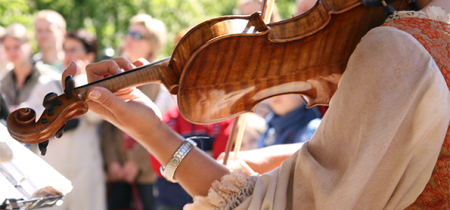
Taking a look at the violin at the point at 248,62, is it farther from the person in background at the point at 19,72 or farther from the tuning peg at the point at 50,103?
the person in background at the point at 19,72

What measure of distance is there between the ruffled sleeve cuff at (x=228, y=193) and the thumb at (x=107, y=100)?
0.98ft

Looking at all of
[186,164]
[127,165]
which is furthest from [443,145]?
[127,165]

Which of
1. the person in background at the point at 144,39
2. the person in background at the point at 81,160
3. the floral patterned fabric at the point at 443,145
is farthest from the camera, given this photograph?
the person in background at the point at 144,39

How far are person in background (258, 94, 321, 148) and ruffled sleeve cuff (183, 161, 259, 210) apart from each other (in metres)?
1.34

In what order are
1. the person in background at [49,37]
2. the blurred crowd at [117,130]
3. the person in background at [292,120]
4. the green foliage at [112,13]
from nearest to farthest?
the person in background at [292,120], the blurred crowd at [117,130], the person in background at [49,37], the green foliage at [112,13]

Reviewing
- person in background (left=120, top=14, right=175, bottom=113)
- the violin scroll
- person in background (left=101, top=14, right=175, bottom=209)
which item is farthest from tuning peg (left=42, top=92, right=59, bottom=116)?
person in background (left=120, top=14, right=175, bottom=113)

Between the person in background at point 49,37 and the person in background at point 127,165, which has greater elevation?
the person in background at point 49,37

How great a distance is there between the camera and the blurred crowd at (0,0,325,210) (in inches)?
105

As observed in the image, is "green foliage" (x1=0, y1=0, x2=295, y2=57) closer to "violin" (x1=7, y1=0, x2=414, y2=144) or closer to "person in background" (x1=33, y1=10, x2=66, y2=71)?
"person in background" (x1=33, y1=10, x2=66, y2=71)

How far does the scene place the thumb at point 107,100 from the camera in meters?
0.99

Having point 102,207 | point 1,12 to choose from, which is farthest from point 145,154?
point 1,12

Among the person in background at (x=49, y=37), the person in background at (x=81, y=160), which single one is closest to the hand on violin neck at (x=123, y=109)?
the person in background at (x=81, y=160)

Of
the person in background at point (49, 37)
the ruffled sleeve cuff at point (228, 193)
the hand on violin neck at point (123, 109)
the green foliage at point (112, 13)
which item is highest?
the hand on violin neck at point (123, 109)

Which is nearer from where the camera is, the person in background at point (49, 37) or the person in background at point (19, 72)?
the person in background at point (19, 72)
